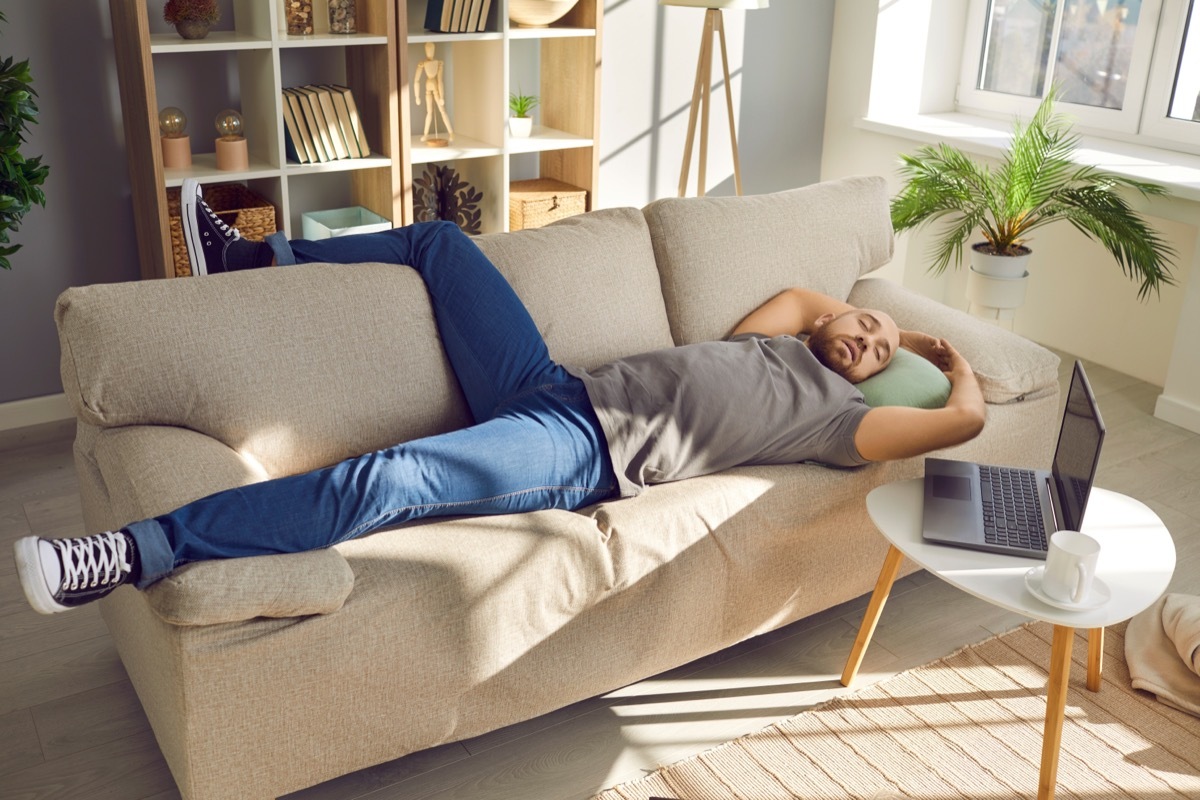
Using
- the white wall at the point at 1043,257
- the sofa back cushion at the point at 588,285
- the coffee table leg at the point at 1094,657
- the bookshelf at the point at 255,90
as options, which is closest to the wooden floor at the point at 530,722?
the coffee table leg at the point at 1094,657

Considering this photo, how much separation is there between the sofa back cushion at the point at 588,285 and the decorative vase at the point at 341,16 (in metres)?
1.24

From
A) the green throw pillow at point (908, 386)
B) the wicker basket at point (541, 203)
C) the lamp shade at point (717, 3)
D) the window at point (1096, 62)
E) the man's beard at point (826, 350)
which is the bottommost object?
the green throw pillow at point (908, 386)

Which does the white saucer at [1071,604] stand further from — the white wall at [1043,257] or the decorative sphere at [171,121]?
the decorative sphere at [171,121]

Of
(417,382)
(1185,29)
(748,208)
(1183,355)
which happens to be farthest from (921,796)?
(1185,29)

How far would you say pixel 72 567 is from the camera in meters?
1.60

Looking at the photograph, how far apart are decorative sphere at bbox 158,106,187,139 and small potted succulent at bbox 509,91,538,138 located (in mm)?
1090

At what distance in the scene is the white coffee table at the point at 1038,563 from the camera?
1.78 meters

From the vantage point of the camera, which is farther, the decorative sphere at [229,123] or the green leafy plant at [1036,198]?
the green leafy plant at [1036,198]

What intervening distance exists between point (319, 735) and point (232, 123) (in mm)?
2139

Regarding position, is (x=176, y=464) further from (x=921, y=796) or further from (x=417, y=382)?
(x=921, y=796)

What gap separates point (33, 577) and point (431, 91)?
241 cm

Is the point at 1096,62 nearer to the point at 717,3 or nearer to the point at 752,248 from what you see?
the point at 717,3

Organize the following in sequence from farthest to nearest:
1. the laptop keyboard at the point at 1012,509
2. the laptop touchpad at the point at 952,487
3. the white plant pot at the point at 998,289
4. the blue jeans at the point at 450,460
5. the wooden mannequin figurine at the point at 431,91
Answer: the white plant pot at the point at 998,289
the wooden mannequin figurine at the point at 431,91
the laptop touchpad at the point at 952,487
the laptop keyboard at the point at 1012,509
the blue jeans at the point at 450,460

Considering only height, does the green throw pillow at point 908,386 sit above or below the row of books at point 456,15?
below
